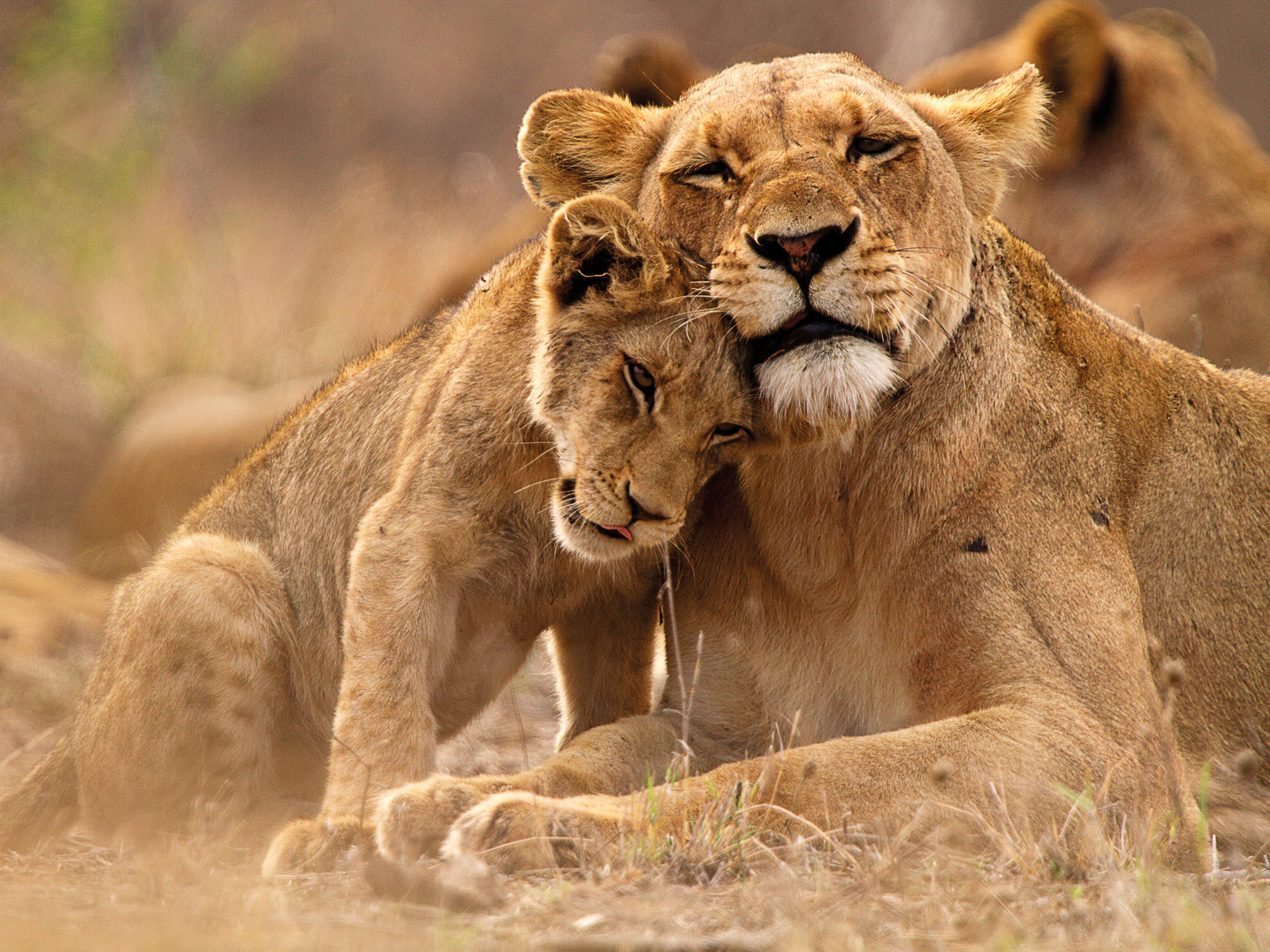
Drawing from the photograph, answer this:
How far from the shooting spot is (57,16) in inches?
464

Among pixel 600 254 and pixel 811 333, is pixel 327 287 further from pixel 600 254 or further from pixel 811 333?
pixel 811 333

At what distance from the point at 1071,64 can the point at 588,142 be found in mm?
3736

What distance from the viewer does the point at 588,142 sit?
12.4 ft

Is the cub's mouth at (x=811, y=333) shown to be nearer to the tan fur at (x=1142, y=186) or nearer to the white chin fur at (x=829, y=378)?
the white chin fur at (x=829, y=378)

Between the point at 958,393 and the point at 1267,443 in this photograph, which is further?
Answer: the point at 1267,443

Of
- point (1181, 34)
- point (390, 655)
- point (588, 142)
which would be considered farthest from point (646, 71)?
point (390, 655)

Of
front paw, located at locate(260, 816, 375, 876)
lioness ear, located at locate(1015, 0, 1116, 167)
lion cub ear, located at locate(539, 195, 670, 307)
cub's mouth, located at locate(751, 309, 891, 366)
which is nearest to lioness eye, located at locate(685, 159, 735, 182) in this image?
lion cub ear, located at locate(539, 195, 670, 307)

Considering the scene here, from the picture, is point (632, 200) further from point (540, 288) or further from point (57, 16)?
point (57, 16)

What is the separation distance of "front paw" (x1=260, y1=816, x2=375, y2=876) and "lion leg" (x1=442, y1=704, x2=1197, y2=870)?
10.7 inches

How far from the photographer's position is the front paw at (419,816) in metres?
3.08

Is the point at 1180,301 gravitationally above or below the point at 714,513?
above

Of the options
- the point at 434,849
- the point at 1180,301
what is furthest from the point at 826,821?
the point at 1180,301

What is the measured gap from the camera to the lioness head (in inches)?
122

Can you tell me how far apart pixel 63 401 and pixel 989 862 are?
A: 27.6 ft
